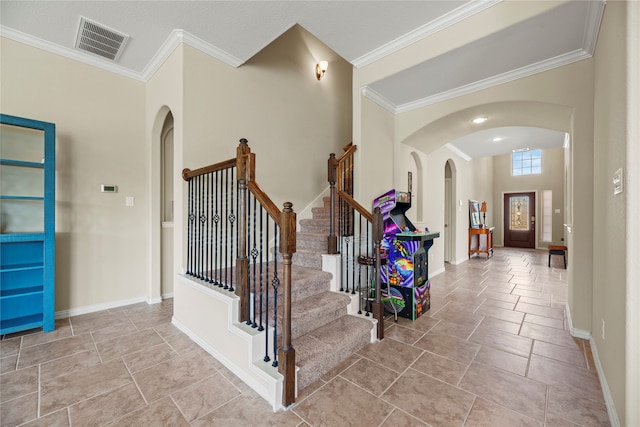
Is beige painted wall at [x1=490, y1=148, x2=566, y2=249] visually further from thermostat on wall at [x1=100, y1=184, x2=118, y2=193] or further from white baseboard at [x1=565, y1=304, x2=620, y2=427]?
thermostat on wall at [x1=100, y1=184, x2=118, y2=193]

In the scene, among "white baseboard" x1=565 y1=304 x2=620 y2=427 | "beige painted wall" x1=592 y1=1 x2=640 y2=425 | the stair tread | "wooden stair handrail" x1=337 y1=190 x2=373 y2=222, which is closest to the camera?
"beige painted wall" x1=592 y1=1 x2=640 y2=425

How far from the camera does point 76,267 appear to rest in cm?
308

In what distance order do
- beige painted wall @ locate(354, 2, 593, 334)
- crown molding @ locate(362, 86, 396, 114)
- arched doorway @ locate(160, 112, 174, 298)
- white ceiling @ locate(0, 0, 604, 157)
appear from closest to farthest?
1. white ceiling @ locate(0, 0, 604, 157)
2. beige painted wall @ locate(354, 2, 593, 334)
3. crown molding @ locate(362, 86, 396, 114)
4. arched doorway @ locate(160, 112, 174, 298)

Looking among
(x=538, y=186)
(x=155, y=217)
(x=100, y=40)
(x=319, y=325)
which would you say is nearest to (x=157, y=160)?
(x=155, y=217)

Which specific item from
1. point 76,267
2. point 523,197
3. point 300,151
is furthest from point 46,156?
point 523,197

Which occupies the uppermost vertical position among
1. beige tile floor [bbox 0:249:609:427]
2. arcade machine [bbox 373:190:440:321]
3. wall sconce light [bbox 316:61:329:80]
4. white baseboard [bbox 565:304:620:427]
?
wall sconce light [bbox 316:61:329:80]

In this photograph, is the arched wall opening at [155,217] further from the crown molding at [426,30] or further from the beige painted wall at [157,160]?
the crown molding at [426,30]

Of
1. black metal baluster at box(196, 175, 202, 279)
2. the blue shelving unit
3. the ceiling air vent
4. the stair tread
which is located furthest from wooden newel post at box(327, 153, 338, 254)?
the blue shelving unit

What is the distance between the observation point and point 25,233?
2594 mm

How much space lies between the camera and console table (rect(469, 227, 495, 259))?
740cm

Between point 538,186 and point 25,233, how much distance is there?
1321 cm

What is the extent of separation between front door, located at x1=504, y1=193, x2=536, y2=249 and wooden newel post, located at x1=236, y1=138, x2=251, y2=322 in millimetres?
11590

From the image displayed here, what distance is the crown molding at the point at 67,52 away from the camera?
2708 millimetres

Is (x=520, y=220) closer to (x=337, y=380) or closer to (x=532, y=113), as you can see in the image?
(x=532, y=113)
